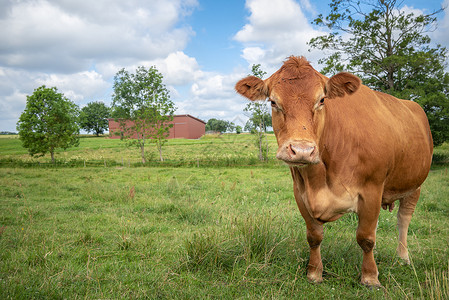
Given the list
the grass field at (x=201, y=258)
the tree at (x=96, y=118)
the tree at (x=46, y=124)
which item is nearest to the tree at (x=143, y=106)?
the tree at (x=46, y=124)

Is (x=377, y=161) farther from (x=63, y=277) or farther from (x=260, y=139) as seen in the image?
(x=260, y=139)

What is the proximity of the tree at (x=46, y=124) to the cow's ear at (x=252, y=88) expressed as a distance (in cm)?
2616

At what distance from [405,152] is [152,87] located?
24.8 meters

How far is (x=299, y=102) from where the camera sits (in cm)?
296

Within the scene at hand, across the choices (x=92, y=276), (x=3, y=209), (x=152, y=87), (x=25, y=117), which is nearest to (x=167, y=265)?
(x=92, y=276)

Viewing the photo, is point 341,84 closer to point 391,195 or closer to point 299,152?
point 299,152

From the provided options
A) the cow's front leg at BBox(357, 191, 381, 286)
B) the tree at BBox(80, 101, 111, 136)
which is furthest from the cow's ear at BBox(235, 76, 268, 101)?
the tree at BBox(80, 101, 111, 136)

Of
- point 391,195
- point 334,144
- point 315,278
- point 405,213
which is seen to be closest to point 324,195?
point 334,144

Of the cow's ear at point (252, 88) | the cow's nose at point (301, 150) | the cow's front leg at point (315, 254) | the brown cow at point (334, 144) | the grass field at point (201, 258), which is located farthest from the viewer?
the cow's front leg at point (315, 254)

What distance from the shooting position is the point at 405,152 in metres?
3.82

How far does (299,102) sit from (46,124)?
2877 cm

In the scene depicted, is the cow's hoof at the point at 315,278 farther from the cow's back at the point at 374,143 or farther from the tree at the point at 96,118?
the tree at the point at 96,118

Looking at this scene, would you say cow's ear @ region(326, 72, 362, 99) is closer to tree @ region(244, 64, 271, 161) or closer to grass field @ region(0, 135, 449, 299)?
grass field @ region(0, 135, 449, 299)

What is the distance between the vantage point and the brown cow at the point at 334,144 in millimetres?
2986
